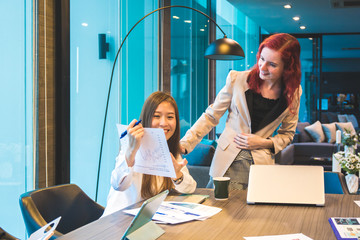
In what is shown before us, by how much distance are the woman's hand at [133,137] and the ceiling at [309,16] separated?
603 centimetres

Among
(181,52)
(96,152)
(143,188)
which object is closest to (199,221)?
(143,188)

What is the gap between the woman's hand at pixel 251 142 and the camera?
2145 millimetres

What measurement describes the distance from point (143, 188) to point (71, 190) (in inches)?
15.3

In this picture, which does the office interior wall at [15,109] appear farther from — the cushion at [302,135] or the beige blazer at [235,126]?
the cushion at [302,135]

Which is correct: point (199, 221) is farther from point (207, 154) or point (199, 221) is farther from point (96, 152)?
point (207, 154)

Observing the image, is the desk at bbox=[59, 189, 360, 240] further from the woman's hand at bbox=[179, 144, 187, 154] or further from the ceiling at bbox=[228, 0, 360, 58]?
the ceiling at bbox=[228, 0, 360, 58]

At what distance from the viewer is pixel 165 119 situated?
76.1 inches

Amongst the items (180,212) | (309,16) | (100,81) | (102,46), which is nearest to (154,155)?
(180,212)

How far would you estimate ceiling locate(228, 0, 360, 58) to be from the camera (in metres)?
7.20

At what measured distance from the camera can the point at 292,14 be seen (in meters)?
8.08

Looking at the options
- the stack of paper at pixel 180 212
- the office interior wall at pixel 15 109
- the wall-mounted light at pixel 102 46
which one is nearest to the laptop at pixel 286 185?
the stack of paper at pixel 180 212

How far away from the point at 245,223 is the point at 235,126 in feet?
2.93

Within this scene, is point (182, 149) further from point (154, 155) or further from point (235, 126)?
point (154, 155)

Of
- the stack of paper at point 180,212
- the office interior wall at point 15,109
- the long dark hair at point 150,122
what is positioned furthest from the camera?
the office interior wall at point 15,109
